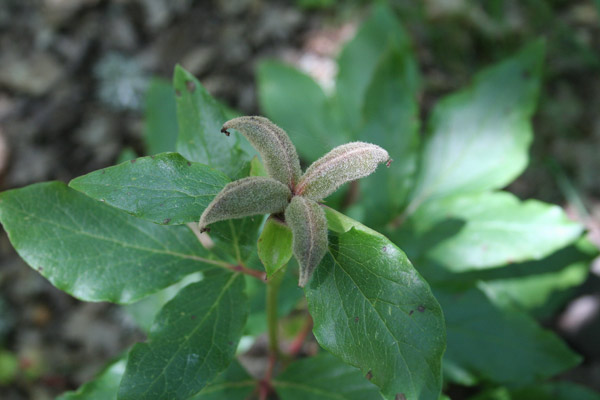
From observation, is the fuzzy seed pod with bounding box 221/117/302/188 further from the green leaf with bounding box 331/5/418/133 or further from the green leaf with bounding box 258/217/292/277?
the green leaf with bounding box 331/5/418/133

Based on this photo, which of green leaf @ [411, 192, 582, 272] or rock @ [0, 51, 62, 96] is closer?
green leaf @ [411, 192, 582, 272]

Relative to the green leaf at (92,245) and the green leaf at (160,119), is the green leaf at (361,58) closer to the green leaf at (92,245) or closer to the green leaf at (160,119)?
the green leaf at (160,119)

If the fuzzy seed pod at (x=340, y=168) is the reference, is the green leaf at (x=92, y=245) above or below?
below

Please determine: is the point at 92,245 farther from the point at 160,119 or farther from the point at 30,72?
the point at 30,72

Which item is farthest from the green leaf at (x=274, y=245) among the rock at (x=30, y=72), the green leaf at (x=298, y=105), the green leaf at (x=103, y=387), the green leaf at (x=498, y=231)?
the rock at (x=30, y=72)

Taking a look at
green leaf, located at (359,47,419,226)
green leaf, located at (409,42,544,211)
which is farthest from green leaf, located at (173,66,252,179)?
green leaf, located at (409,42,544,211)

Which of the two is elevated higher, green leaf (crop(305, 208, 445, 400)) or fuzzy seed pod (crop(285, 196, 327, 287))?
fuzzy seed pod (crop(285, 196, 327, 287))
